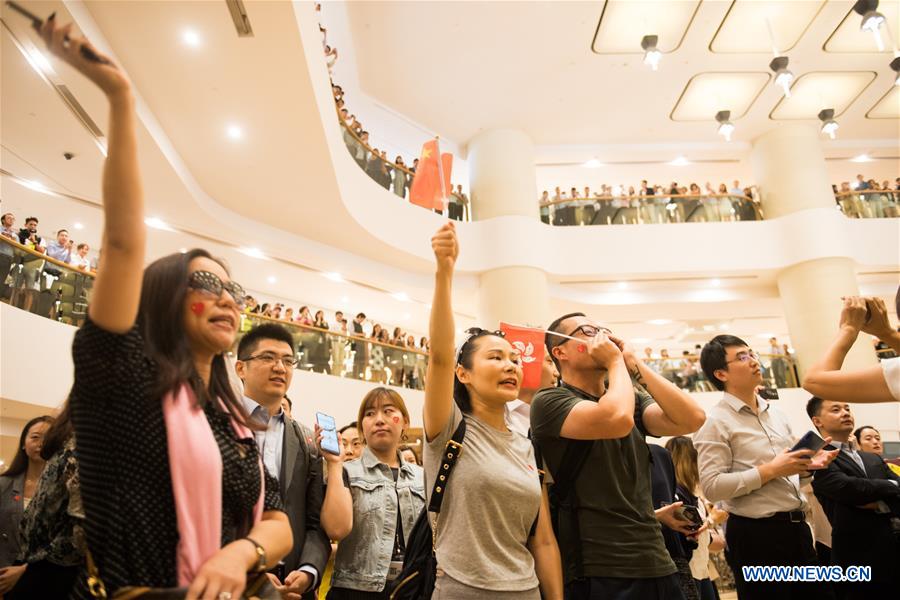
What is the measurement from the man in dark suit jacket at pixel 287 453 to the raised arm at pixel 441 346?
658mm

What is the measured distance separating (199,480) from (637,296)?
13605 millimetres

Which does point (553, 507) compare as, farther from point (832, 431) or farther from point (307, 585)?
point (832, 431)

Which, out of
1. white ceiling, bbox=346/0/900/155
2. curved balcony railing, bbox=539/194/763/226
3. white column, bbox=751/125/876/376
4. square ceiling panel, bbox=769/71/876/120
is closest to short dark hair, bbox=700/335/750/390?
white ceiling, bbox=346/0/900/155

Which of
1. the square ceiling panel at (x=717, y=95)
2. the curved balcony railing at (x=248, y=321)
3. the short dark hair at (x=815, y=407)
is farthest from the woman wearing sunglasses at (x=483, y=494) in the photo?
the square ceiling panel at (x=717, y=95)

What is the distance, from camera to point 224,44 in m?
6.61

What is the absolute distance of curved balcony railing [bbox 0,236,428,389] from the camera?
600 centimetres

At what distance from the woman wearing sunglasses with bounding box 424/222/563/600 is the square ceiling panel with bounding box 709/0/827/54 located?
11.4m

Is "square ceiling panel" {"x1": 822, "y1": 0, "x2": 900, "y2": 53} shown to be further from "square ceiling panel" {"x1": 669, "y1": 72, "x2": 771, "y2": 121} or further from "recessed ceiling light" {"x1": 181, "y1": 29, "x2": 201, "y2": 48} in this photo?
"recessed ceiling light" {"x1": 181, "y1": 29, "x2": 201, "y2": 48}

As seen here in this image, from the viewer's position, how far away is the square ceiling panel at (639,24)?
34.9 feet

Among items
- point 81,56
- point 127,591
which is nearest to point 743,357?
point 127,591

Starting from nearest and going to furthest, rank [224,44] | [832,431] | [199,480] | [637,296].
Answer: [199,480], [832,431], [224,44], [637,296]

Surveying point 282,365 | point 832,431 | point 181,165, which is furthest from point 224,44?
point 832,431

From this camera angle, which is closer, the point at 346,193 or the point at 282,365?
the point at 282,365

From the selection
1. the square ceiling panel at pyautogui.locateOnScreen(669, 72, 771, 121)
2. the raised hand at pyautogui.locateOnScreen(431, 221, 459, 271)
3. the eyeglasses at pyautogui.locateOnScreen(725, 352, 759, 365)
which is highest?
the square ceiling panel at pyautogui.locateOnScreen(669, 72, 771, 121)
